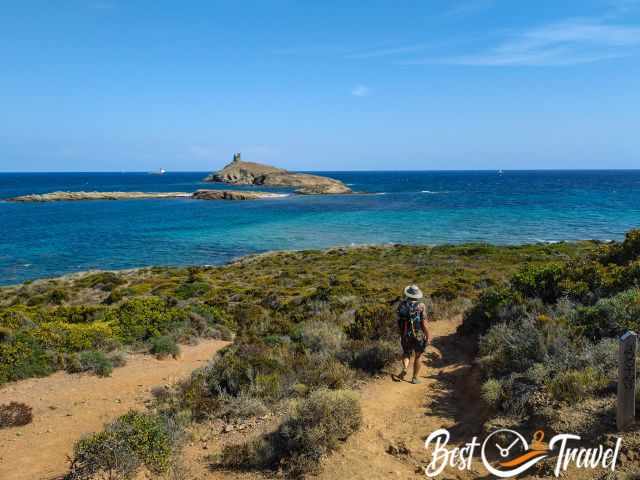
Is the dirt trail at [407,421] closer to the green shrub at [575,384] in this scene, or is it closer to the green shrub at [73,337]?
the green shrub at [575,384]

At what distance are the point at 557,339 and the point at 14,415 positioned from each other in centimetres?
919

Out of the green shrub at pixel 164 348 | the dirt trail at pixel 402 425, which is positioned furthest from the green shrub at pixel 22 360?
the dirt trail at pixel 402 425

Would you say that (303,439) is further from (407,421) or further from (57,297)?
(57,297)

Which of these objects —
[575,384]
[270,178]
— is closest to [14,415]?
[575,384]

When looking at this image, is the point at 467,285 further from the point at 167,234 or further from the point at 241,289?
the point at 167,234

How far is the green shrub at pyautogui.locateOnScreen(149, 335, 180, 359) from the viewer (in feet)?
37.9

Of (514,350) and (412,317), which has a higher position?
(412,317)

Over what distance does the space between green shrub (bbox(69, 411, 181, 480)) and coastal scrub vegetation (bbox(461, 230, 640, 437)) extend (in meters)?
4.56

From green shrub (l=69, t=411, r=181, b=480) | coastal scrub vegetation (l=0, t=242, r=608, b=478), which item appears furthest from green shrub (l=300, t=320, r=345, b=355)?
green shrub (l=69, t=411, r=181, b=480)

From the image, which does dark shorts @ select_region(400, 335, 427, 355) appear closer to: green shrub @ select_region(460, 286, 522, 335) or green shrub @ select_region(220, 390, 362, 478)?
green shrub @ select_region(220, 390, 362, 478)

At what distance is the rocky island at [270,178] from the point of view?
122 meters

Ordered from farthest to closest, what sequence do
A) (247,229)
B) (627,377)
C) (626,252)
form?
(247,229), (626,252), (627,377)

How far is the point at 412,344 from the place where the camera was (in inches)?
333

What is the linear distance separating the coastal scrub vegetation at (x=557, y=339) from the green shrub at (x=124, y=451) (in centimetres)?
456
